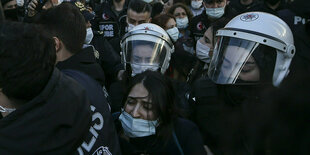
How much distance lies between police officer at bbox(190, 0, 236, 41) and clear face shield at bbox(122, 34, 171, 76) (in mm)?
2190

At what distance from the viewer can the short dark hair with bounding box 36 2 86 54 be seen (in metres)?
2.65

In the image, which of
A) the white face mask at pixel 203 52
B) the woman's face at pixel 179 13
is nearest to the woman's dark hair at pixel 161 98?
the white face mask at pixel 203 52

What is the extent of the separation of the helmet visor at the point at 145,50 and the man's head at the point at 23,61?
1673mm

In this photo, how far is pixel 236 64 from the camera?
261 centimetres

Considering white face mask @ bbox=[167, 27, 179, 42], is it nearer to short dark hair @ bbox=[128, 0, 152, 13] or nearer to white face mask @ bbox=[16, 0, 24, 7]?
short dark hair @ bbox=[128, 0, 152, 13]

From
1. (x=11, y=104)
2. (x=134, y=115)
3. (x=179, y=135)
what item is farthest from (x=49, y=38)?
(x=179, y=135)

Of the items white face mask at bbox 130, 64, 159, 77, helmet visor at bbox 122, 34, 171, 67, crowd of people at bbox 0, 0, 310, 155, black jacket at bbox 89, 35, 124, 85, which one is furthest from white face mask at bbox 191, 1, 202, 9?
white face mask at bbox 130, 64, 159, 77

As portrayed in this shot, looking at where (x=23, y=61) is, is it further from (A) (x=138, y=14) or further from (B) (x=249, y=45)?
(A) (x=138, y=14)

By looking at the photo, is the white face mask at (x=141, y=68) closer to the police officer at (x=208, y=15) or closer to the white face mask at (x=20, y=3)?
the police officer at (x=208, y=15)

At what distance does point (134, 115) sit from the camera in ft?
7.67

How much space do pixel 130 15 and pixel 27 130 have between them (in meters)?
3.59

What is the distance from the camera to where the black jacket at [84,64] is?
2545mm

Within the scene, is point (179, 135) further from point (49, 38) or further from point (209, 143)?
point (49, 38)

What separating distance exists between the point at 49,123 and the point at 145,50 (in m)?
1.82
